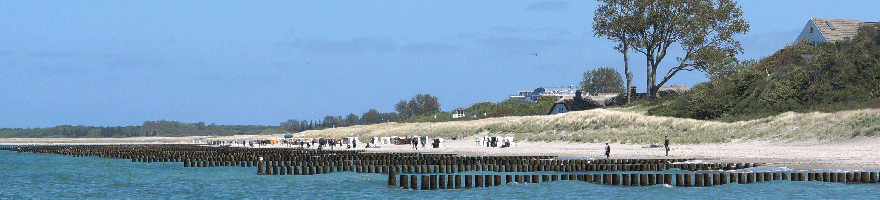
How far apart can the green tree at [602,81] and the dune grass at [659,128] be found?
3629 inches

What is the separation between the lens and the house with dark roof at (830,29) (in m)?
95.6

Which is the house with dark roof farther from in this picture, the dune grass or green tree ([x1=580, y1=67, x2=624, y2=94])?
green tree ([x1=580, y1=67, x2=624, y2=94])

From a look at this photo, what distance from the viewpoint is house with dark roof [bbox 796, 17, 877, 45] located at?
3765 inches

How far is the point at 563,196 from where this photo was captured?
29266mm

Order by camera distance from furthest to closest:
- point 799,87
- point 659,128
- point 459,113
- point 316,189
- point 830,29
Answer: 1. point 459,113
2. point 830,29
3. point 799,87
4. point 659,128
5. point 316,189

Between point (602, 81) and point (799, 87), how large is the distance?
118 metres

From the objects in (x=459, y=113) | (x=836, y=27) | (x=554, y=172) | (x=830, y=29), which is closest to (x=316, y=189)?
(x=554, y=172)

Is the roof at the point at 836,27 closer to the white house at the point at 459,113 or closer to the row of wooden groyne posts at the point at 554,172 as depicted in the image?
the white house at the point at 459,113

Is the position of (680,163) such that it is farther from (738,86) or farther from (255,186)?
(738,86)

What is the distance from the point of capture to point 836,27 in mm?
97250

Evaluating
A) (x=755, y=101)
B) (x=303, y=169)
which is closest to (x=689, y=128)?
(x=755, y=101)

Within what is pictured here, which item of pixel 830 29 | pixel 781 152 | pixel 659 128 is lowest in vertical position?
pixel 781 152

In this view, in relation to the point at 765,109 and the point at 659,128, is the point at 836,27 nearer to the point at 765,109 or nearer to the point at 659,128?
the point at 765,109

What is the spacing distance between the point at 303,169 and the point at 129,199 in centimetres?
1071
